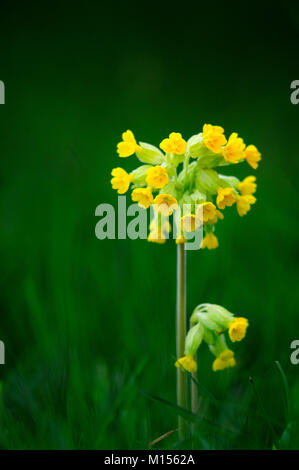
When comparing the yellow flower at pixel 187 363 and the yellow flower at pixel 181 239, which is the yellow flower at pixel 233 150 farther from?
the yellow flower at pixel 187 363

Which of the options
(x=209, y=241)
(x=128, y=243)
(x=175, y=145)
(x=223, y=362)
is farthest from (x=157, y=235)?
(x=128, y=243)

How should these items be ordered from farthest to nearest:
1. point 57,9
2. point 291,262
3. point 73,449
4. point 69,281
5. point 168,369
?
point 57,9 < point 291,262 < point 69,281 < point 168,369 < point 73,449

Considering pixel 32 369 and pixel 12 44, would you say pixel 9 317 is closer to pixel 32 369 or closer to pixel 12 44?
pixel 32 369

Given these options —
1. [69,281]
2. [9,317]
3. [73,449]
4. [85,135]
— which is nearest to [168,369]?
[73,449]

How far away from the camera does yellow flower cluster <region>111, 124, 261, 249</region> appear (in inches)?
49.0

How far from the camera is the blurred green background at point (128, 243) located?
4.14ft

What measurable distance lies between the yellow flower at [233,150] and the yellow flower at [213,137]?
0.16 ft

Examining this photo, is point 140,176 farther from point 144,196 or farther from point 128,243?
point 128,243

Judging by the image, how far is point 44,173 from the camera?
3113mm

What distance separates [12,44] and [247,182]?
393 cm

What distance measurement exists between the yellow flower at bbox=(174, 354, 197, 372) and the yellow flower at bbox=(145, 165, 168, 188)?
0.43 meters

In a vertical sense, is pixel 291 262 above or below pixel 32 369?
above

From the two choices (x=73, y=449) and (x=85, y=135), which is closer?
(x=73, y=449)

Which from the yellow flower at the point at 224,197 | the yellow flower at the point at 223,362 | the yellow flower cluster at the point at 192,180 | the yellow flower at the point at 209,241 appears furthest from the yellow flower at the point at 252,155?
the yellow flower at the point at 223,362
